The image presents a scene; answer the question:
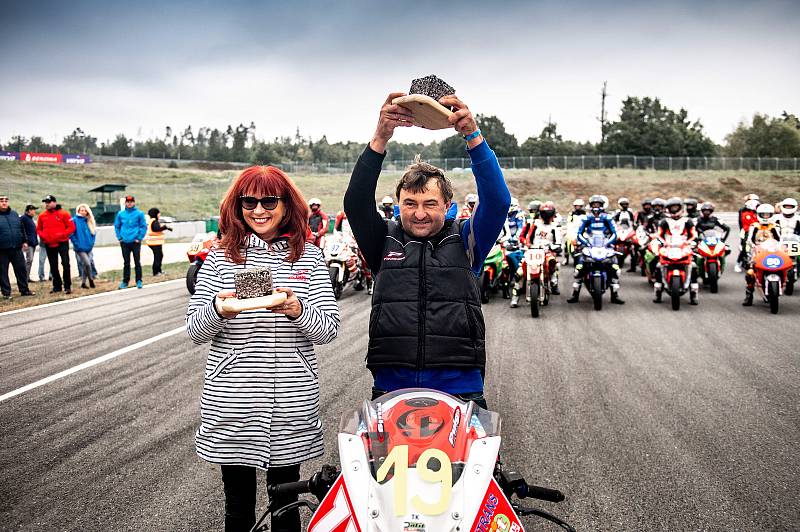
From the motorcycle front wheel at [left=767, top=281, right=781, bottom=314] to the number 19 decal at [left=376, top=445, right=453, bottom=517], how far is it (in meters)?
12.3

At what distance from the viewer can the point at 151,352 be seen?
920 centimetres

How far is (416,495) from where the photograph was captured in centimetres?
225

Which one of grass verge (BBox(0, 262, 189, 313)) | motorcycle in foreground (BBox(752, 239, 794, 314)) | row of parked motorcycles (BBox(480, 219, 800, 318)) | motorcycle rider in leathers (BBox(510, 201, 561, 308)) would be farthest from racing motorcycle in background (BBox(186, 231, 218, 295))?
motorcycle in foreground (BBox(752, 239, 794, 314))

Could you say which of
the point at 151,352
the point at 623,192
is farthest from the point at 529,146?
the point at 151,352

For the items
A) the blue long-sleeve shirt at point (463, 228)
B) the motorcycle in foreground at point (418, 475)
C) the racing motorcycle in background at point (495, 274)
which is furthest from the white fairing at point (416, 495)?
the racing motorcycle in background at point (495, 274)

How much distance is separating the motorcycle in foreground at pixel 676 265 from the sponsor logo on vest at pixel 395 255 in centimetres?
1126

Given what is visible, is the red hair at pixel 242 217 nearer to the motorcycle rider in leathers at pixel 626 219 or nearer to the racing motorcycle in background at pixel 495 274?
the racing motorcycle in background at pixel 495 274

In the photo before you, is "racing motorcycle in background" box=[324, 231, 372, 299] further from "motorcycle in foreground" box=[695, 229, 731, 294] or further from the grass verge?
"motorcycle in foreground" box=[695, 229, 731, 294]

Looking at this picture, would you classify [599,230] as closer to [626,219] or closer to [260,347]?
[626,219]

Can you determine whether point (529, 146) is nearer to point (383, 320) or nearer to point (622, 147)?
point (622, 147)

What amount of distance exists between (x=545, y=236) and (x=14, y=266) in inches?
475

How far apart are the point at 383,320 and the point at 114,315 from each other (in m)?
10.6

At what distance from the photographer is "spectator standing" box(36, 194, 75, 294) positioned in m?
16.0

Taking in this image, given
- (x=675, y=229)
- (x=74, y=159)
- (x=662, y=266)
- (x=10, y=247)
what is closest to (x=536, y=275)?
(x=662, y=266)
